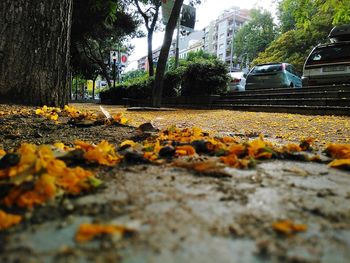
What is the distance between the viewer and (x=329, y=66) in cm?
1106

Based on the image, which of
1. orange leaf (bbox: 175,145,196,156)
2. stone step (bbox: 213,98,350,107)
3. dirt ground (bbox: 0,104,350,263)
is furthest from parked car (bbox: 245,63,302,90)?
dirt ground (bbox: 0,104,350,263)

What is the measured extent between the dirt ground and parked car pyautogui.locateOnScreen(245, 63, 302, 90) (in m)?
13.6

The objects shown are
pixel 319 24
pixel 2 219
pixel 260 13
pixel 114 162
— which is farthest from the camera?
pixel 260 13

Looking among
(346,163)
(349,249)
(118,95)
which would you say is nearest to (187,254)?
(349,249)

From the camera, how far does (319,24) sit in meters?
33.3

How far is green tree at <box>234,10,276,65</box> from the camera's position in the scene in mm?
58156

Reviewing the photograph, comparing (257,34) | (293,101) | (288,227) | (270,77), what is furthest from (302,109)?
(257,34)

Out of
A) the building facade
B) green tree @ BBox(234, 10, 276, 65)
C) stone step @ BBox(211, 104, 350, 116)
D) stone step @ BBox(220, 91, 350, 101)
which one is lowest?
stone step @ BBox(211, 104, 350, 116)

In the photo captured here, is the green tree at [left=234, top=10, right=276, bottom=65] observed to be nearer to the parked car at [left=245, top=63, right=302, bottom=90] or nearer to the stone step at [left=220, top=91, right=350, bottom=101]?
the parked car at [left=245, top=63, right=302, bottom=90]

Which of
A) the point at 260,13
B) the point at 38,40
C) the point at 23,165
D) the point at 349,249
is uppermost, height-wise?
the point at 260,13

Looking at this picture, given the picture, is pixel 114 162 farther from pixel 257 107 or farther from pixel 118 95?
pixel 118 95

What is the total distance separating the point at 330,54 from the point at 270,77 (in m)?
3.76

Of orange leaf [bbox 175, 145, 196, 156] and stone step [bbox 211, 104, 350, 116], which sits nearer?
orange leaf [bbox 175, 145, 196, 156]

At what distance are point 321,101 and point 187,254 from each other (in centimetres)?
938
